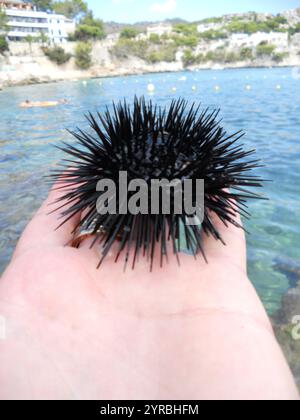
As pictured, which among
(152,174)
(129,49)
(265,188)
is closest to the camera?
(152,174)

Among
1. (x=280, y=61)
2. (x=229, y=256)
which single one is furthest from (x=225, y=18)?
(x=229, y=256)

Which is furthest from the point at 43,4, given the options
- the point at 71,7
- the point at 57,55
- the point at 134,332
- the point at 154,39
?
the point at 134,332

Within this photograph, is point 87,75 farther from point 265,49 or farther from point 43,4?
point 43,4

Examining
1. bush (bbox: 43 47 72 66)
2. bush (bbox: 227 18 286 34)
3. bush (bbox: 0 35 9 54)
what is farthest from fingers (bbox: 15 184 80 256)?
bush (bbox: 227 18 286 34)

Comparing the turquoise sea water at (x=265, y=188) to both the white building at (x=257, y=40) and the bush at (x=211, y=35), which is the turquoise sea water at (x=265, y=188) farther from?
the bush at (x=211, y=35)

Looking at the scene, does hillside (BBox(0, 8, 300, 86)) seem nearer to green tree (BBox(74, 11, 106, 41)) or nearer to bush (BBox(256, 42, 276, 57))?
bush (BBox(256, 42, 276, 57))

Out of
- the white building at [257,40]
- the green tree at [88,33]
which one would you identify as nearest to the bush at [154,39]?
the green tree at [88,33]
